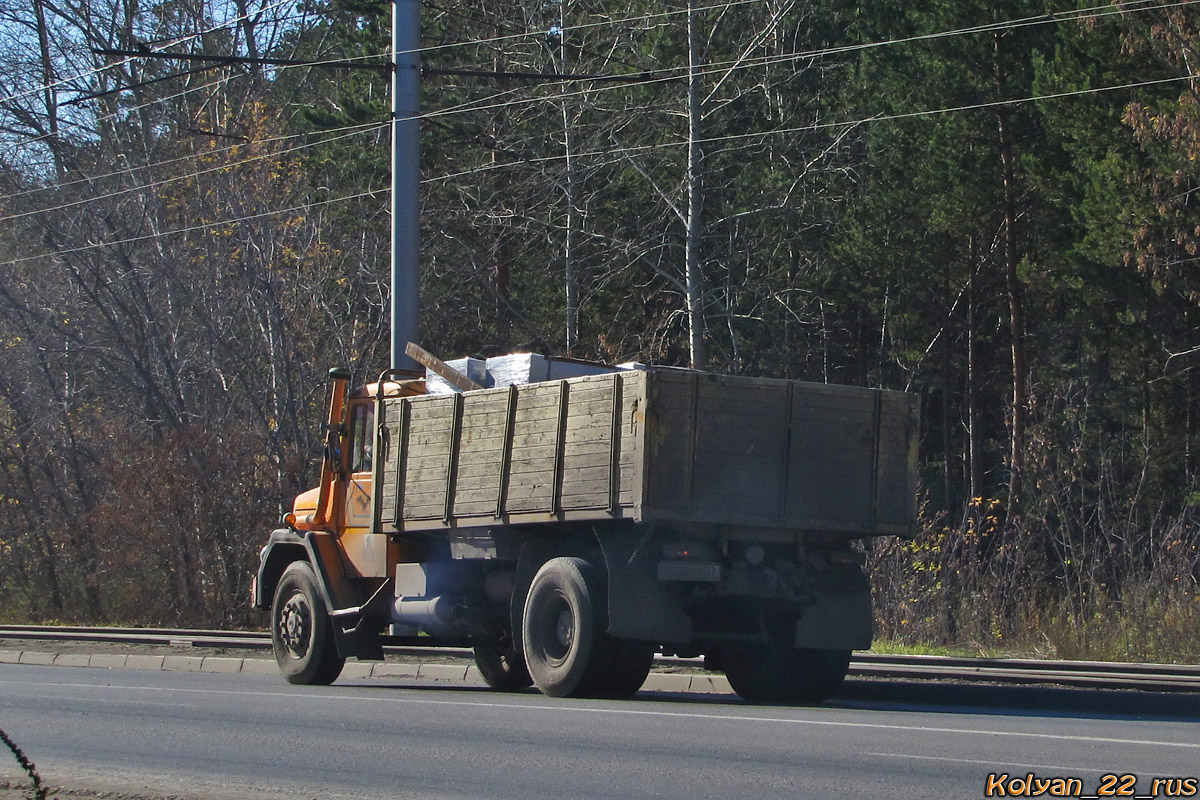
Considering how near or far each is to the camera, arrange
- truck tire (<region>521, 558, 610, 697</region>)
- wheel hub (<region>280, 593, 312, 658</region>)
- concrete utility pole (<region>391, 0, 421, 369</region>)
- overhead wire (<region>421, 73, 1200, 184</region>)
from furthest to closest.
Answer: overhead wire (<region>421, 73, 1200, 184</region>) < concrete utility pole (<region>391, 0, 421, 369</region>) < wheel hub (<region>280, 593, 312, 658</region>) < truck tire (<region>521, 558, 610, 697</region>)

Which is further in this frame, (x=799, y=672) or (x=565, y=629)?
(x=799, y=672)

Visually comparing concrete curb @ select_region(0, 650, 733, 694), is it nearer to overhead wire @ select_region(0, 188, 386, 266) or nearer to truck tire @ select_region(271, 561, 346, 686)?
truck tire @ select_region(271, 561, 346, 686)

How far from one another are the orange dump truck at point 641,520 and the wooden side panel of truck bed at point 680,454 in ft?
0.05

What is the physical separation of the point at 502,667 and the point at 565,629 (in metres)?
2.32

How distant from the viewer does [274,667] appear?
16.1m

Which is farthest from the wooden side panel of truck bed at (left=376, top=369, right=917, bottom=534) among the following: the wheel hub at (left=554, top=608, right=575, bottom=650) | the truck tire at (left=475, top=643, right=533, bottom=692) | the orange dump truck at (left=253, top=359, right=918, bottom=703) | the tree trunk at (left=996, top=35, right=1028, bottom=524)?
the tree trunk at (left=996, top=35, right=1028, bottom=524)

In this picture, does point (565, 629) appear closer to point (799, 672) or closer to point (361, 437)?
point (799, 672)

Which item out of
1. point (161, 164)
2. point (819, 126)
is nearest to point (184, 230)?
point (161, 164)

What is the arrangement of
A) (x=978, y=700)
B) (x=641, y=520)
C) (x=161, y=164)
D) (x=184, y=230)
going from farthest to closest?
(x=161, y=164) → (x=184, y=230) → (x=978, y=700) → (x=641, y=520)

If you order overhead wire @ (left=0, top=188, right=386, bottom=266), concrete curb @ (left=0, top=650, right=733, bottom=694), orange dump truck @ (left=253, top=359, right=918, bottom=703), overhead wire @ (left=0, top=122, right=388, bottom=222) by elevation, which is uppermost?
overhead wire @ (left=0, top=122, right=388, bottom=222)

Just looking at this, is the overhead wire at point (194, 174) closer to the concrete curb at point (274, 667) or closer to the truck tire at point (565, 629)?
the concrete curb at point (274, 667)

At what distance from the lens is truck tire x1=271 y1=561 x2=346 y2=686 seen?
13.9 m

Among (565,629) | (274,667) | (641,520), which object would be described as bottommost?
(274,667)

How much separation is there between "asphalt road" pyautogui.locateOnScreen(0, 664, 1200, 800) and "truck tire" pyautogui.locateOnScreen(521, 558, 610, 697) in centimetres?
24
